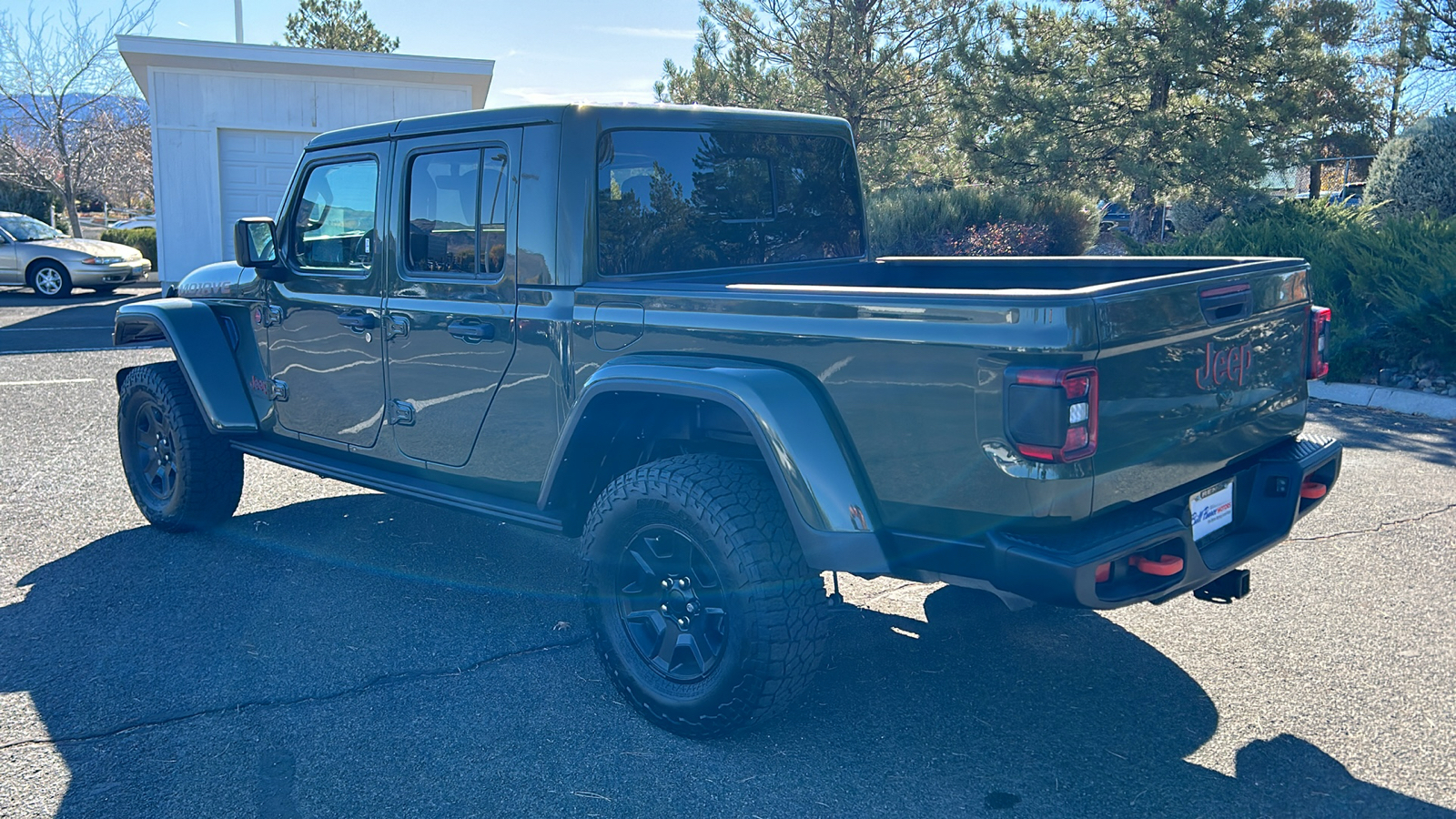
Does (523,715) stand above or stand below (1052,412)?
below

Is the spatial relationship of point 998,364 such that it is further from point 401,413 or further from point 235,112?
point 235,112

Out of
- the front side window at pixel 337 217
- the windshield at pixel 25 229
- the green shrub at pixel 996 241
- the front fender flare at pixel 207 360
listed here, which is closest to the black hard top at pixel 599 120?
the front side window at pixel 337 217

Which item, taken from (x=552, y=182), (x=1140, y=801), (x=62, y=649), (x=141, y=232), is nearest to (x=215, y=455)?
(x=62, y=649)

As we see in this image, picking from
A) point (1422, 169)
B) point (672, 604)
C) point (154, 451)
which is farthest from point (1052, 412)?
point (1422, 169)

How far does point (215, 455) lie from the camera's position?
17.0 feet

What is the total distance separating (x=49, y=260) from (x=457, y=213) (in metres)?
17.1

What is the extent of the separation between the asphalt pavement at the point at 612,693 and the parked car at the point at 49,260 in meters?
14.6

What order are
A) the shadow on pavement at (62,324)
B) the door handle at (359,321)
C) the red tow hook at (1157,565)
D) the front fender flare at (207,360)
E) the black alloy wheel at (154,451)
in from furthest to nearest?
1. the shadow on pavement at (62,324)
2. the black alloy wheel at (154,451)
3. the front fender flare at (207,360)
4. the door handle at (359,321)
5. the red tow hook at (1157,565)

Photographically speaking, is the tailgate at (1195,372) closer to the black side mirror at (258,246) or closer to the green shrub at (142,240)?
the black side mirror at (258,246)

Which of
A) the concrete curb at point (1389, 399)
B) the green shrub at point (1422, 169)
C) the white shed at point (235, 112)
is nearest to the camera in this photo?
the concrete curb at point (1389, 399)

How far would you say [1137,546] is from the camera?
110 inches

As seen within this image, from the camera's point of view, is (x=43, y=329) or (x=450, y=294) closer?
(x=450, y=294)

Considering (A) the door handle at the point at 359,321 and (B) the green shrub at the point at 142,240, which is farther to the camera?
(B) the green shrub at the point at 142,240

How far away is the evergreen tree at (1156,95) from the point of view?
52.7 feet
